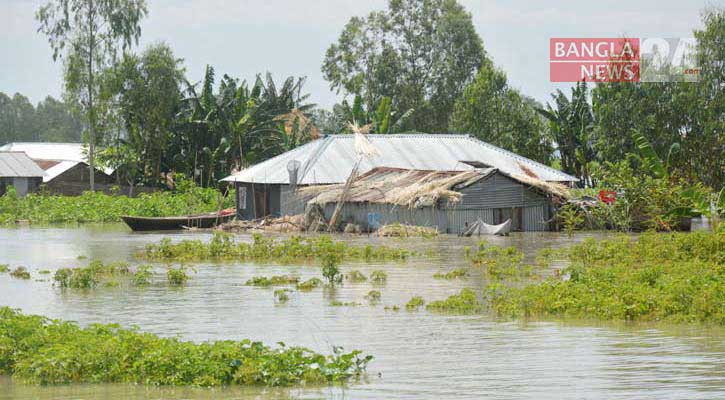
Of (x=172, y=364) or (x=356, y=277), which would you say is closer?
(x=172, y=364)

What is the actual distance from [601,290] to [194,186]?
3537cm

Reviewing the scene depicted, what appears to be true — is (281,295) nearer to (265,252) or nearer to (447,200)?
(265,252)

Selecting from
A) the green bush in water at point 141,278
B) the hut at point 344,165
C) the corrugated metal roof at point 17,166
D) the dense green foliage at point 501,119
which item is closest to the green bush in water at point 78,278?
the green bush in water at point 141,278

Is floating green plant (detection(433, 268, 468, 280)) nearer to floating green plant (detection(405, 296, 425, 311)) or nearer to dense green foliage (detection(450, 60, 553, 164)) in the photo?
floating green plant (detection(405, 296, 425, 311))

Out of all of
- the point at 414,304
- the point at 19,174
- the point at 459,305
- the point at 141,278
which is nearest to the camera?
the point at 459,305

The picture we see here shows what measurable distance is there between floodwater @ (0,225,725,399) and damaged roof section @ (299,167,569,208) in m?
9.79

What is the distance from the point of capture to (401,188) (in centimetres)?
3378

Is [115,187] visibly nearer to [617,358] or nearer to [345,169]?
[345,169]

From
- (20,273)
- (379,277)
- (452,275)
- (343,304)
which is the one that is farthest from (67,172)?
(343,304)

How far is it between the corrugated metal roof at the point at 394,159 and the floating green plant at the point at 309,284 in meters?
17.7

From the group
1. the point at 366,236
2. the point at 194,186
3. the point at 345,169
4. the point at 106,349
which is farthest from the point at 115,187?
the point at 106,349

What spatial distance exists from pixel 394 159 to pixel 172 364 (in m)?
29.4

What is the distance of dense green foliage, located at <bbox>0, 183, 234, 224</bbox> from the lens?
43438 millimetres

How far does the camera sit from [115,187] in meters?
51.4
